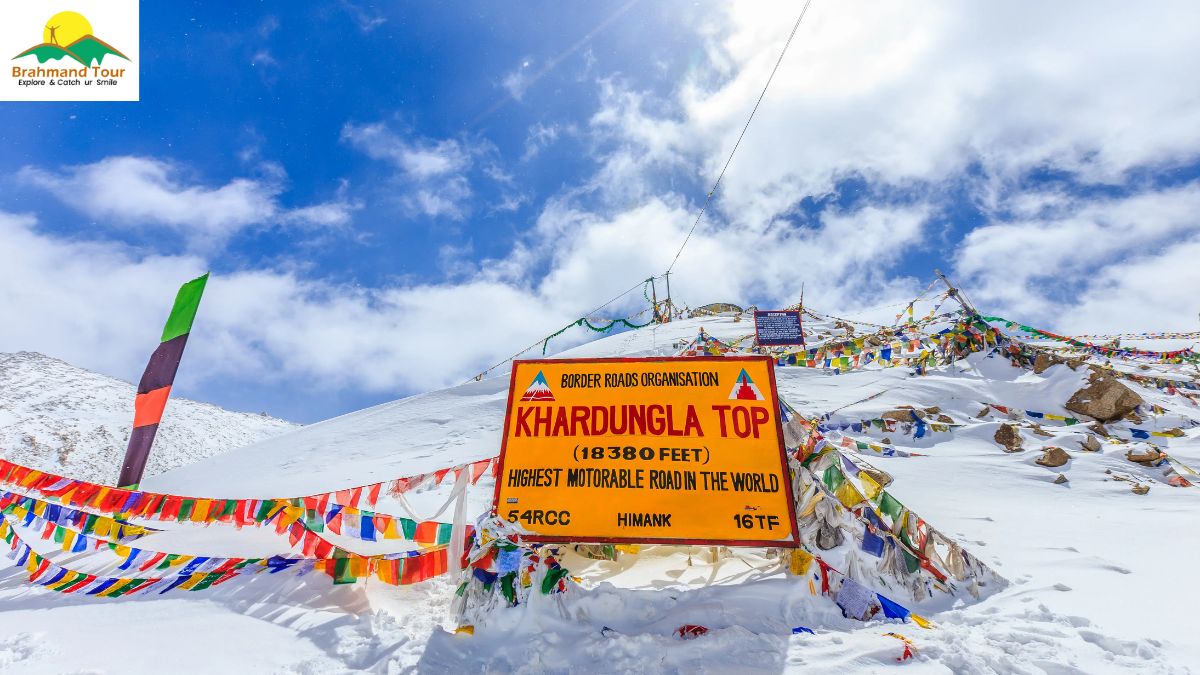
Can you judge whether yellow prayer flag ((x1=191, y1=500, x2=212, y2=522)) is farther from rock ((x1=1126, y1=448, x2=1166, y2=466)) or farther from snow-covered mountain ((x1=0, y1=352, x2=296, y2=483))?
snow-covered mountain ((x1=0, y1=352, x2=296, y2=483))

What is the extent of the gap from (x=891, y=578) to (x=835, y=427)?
339 inches

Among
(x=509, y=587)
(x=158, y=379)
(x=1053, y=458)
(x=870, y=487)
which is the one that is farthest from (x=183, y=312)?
(x=1053, y=458)

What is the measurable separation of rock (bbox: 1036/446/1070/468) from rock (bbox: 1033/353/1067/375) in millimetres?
7628

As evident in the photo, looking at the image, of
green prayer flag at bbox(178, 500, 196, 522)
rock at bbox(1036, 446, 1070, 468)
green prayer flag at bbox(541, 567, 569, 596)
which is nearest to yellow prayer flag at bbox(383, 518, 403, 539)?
green prayer flag at bbox(541, 567, 569, 596)

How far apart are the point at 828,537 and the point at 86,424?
163 feet

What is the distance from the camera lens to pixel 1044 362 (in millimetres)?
15781

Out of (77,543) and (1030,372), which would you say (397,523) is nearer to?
(77,543)

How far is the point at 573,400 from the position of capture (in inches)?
235

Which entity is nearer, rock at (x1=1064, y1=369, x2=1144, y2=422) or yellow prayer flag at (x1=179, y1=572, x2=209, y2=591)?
yellow prayer flag at (x1=179, y1=572, x2=209, y2=591)

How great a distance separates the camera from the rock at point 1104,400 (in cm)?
1231

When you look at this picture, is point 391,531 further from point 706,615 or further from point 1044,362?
point 1044,362

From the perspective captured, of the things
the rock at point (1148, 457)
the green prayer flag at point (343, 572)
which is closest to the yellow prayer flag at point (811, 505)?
the green prayer flag at point (343, 572)

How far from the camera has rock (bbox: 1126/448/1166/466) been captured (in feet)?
29.8

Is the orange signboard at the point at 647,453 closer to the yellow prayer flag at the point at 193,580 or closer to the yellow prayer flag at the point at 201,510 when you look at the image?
the yellow prayer flag at the point at 193,580
